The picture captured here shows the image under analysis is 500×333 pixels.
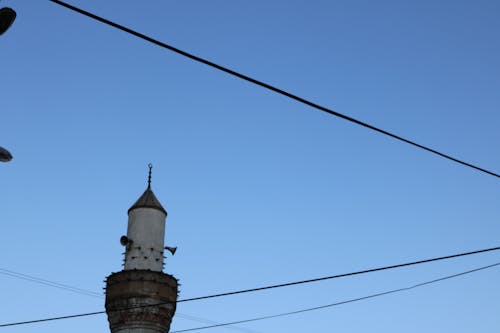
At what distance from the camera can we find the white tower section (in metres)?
26.6

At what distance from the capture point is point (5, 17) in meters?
8.44

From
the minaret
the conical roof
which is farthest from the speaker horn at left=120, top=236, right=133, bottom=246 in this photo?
the conical roof

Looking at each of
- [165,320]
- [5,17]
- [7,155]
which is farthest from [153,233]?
[5,17]

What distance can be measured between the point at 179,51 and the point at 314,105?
158 centimetres

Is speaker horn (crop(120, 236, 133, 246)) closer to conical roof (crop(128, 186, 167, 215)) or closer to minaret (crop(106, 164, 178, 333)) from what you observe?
minaret (crop(106, 164, 178, 333))

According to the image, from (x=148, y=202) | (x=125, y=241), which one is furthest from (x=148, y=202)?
(x=125, y=241)

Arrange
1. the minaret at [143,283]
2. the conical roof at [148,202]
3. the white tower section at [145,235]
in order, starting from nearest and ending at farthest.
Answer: the minaret at [143,283], the white tower section at [145,235], the conical roof at [148,202]

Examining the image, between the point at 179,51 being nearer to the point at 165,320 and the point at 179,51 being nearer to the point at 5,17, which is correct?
the point at 5,17

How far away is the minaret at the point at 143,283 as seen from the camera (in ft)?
84.0

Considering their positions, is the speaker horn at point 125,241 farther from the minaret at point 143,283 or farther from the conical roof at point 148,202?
the conical roof at point 148,202

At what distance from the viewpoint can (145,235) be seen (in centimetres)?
2695

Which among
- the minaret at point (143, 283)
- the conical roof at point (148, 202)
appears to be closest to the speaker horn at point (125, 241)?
the minaret at point (143, 283)

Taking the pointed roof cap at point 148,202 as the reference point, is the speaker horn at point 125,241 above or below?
below

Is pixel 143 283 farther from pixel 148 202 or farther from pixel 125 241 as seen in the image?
pixel 148 202
